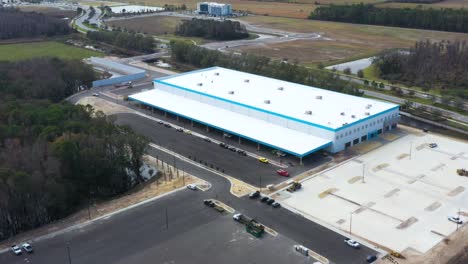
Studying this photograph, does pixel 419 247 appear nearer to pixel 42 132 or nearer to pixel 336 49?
pixel 42 132

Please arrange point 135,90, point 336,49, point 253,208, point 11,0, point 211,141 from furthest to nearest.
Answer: point 11,0, point 336,49, point 135,90, point 211,141, point 253,208

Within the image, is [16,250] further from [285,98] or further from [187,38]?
[187,38]

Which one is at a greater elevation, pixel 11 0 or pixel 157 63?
pixel 11 0

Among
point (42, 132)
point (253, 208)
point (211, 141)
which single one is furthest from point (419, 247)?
point (42, 132)

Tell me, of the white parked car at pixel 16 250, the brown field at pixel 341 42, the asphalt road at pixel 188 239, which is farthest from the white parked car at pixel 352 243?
the brown field at pixel 341 42

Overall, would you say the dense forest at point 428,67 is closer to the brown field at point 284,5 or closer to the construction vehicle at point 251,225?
the construction vehicle at point 251,225

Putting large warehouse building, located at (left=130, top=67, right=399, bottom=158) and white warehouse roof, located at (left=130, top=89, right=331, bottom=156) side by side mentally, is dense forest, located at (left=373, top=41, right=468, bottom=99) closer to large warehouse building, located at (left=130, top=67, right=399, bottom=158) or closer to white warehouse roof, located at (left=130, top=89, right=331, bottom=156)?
large warehouse building, located at (left=130, top=67, right=399, bottom=158)
